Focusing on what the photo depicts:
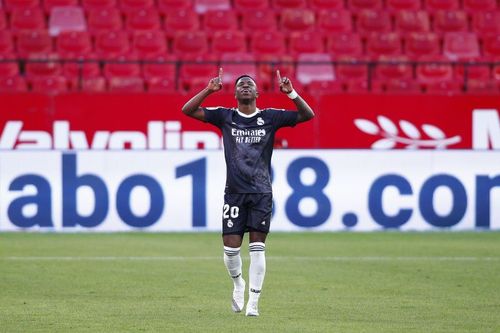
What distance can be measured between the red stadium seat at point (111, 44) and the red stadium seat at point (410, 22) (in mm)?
5559

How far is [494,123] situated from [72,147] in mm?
7097

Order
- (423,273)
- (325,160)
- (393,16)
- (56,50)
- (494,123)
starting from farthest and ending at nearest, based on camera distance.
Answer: (393,16)
(56,50)
(494,123)
(325,160)
(423,273)

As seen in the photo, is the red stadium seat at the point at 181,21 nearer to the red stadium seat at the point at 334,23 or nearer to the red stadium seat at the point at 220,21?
the red stadium seat at the point at 220,21

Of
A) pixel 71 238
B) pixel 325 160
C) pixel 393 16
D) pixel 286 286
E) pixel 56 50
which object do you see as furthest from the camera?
pixel 393 16

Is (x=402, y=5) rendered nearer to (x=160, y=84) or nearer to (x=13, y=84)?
(x=160, y=84)

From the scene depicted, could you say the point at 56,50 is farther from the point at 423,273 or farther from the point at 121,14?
the point at 423,273

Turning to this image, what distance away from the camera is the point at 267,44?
22953 mm

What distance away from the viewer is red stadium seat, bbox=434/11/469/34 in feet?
79.7

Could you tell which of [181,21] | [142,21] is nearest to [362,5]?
[181,21]

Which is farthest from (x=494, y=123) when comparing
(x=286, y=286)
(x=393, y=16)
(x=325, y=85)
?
(x=286, y=286)

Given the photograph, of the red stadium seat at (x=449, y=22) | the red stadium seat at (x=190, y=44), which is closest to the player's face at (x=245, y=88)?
the red stadium seat at (x=190, y=44)

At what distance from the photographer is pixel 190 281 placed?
12438mm

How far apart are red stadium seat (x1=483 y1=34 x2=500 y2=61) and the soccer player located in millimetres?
14576

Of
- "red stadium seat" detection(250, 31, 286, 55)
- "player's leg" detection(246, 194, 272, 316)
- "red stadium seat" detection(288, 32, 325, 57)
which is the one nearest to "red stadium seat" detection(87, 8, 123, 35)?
"red stadium seat" detection(250, 31, 286, 55)
